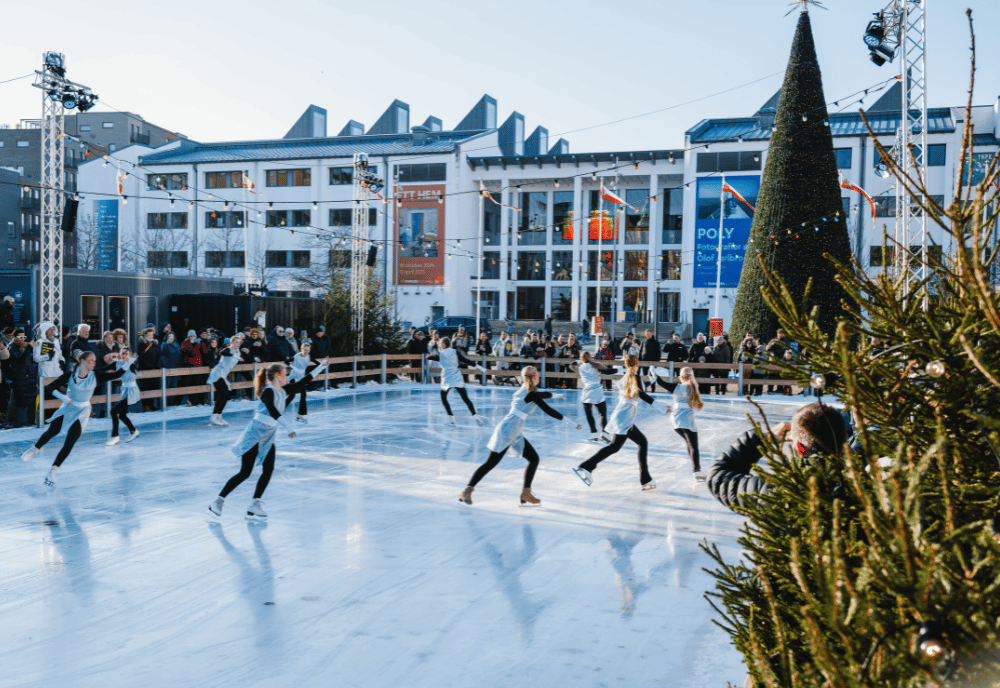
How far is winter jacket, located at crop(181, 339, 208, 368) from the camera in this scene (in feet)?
51.8

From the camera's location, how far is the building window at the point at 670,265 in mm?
46375

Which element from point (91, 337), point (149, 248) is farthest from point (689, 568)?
point (149, 248)

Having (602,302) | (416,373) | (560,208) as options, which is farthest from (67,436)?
(560,208)

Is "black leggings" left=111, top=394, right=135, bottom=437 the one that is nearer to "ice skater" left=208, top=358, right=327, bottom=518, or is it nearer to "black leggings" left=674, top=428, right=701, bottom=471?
"ice skater" left=208, top=358, right=327, bottom=518

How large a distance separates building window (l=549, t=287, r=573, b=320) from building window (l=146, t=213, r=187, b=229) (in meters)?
24.7

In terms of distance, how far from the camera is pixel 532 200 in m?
A: 50.8

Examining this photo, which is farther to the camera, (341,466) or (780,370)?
(341,466)

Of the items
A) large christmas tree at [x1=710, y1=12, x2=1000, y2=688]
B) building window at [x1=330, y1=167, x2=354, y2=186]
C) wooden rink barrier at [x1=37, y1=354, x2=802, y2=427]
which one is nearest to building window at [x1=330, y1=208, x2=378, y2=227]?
building window at [x1=330, y1=167, x2=354, y2=186]

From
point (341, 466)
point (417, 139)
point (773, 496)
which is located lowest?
point (341, 466)

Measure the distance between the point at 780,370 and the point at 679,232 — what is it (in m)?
46.7

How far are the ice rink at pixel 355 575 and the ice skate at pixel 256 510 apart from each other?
103 mm

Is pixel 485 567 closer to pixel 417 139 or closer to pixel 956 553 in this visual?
pixel 956 553

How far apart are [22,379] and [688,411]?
1029cm

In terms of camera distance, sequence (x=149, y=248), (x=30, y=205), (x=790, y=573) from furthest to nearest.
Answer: (x=30, y=205), (x=149, y=248), (x=790, y=573)
